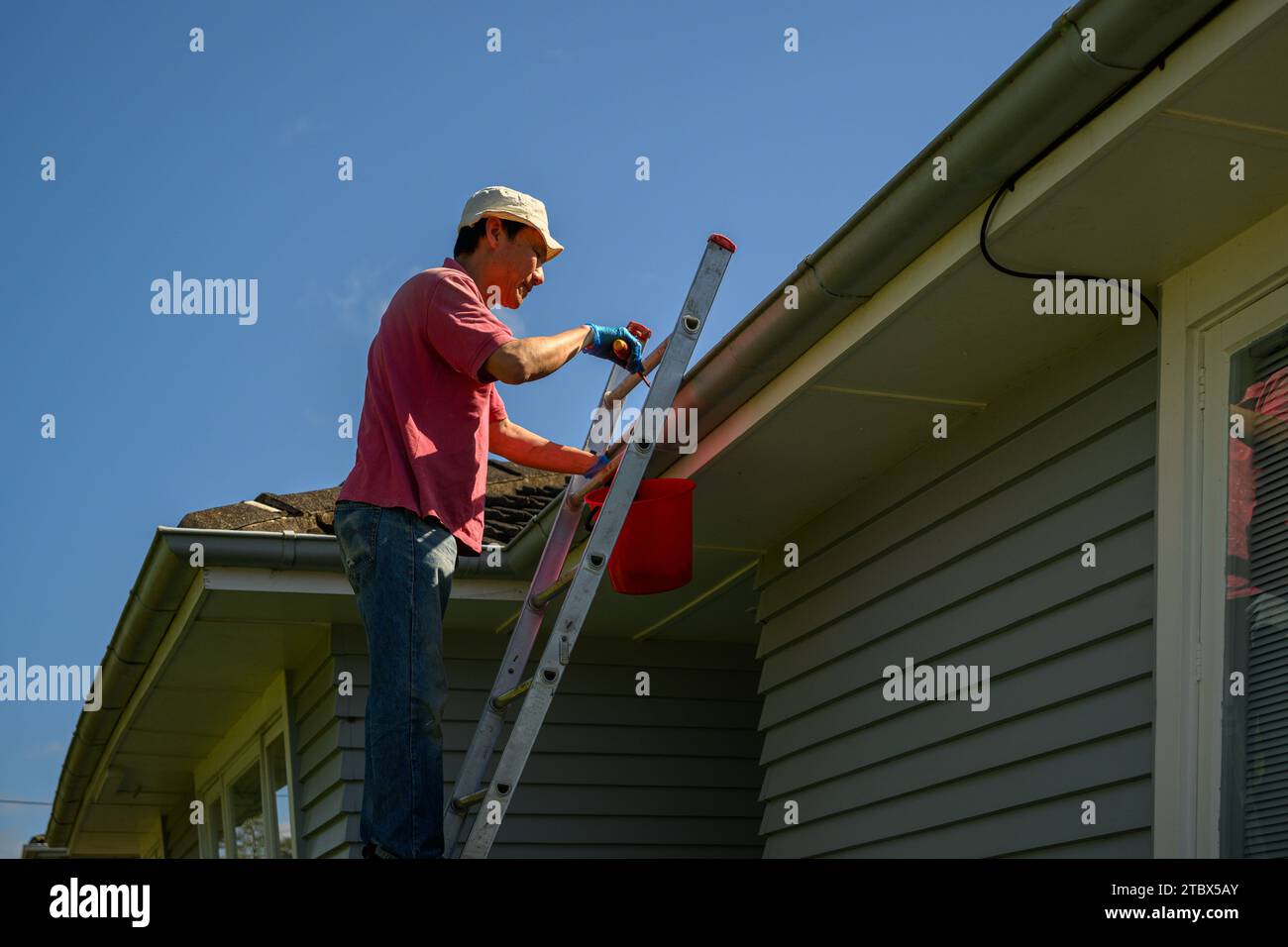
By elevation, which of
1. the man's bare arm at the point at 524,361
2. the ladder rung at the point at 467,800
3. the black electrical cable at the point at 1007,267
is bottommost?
the ladder rung at the point at 467,800

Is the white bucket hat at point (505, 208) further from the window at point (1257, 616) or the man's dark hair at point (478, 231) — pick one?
the window at point (1257, 616)

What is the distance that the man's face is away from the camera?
13.7 ft

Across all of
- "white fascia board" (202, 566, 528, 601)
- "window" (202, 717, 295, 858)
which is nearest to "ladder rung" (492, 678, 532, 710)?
"white fascia board" (202, 566, 528, 601)

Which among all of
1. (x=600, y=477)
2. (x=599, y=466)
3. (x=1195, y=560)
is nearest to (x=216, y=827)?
(x=599, y=466)

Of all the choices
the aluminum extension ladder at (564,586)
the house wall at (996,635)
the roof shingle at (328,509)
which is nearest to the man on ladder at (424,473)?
the aluminum extension ladder at (564,586)

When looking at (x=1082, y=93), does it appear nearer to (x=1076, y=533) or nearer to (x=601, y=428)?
(x=1076, y=533)

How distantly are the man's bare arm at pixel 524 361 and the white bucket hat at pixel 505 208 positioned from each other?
0.38 meters

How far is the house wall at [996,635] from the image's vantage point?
4109 mm

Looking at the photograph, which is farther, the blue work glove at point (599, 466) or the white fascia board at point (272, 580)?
the white fascia board at point (272, 580)

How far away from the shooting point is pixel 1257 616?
3.38 m

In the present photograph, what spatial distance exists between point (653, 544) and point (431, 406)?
88cm

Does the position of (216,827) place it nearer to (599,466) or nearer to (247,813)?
(247,813)

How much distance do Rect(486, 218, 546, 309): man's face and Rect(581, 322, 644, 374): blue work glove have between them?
9.6 inches
